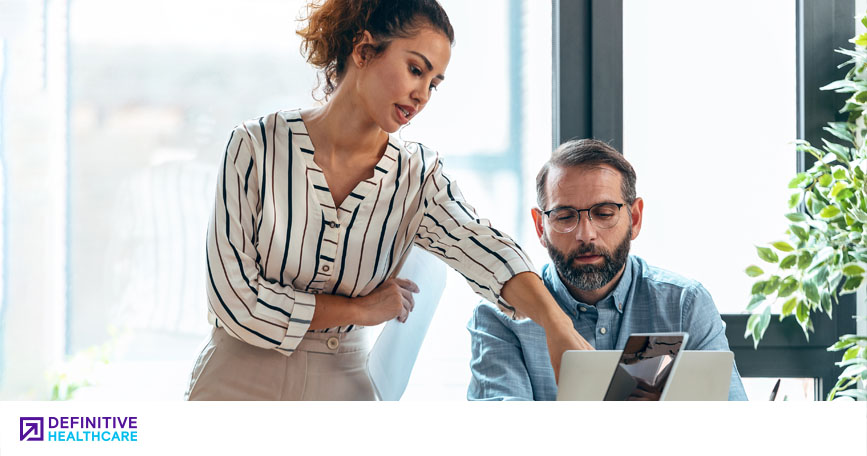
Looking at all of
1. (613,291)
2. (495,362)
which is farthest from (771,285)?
(495,362)

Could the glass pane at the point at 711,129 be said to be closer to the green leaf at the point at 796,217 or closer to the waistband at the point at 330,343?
the green leaf at the point at 796,217

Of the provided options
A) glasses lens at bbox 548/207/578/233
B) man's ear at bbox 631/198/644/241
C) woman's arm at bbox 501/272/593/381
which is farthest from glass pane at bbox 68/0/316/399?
woman's arm at bbox 501/272/593/381

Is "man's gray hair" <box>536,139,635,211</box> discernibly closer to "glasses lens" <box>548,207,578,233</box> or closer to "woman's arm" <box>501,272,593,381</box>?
"glasses lens" <box>548,207,578,233</box>

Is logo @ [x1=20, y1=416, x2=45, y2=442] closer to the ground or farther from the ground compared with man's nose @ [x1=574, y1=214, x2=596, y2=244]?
closer to the ground

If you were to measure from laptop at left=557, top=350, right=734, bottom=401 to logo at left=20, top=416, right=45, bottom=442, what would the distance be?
0.58 metres

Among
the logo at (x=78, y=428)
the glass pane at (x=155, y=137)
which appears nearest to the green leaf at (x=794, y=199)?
the glass pane at (x=155, y=137)

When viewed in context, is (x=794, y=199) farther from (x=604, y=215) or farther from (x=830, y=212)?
→ (x=604, y=215)

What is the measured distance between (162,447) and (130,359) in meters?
1.20

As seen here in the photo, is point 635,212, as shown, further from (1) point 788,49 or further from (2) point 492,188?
A: (1) point 788,49

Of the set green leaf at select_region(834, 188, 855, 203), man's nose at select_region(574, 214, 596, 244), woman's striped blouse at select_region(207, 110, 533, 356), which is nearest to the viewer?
woman's striped blouse at select_region(207, 110, 533, 356)

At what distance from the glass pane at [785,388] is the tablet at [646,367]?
1.31 m

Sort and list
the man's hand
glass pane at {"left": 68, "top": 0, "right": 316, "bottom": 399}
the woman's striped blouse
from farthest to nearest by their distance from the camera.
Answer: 1. glass pane at {"left": 68, "top": 0, "right": 316, "bottom": 399}
2. the woman's striped blouse
3. the man's hand

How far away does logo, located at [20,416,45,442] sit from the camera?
76 cm

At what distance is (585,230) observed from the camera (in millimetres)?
1387
